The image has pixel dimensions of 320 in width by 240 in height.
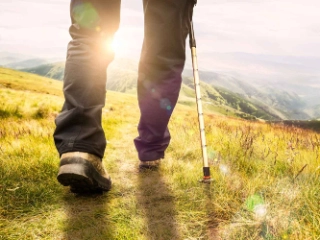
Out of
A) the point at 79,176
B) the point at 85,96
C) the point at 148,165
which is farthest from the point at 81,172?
the point at 148,165

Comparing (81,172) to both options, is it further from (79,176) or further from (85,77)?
(85,77)

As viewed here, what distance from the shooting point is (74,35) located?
2953 millimetres

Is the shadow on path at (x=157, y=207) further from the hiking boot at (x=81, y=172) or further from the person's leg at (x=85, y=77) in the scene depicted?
the person's leg at (x=85, y=77)

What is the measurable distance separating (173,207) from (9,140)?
2.95 m

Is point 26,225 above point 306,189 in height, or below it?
below

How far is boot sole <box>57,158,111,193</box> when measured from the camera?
8.49ft

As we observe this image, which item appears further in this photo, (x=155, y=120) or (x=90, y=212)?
(x=155, y=120)

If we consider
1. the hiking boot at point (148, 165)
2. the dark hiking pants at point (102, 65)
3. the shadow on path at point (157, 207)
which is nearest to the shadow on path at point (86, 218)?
the shadow on path at point (157, 207)

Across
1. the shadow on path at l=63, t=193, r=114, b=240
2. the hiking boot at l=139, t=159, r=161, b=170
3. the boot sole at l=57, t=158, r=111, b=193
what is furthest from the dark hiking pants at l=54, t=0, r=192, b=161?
the hiking boot at l=139, t=159, r=161, b=170

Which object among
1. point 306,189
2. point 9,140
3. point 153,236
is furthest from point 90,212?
point 9,140

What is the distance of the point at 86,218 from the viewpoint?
2615 millimetres

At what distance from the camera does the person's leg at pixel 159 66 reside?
3115mm

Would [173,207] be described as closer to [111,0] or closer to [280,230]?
[280,230]

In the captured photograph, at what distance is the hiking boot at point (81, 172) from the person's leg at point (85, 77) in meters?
0.07
